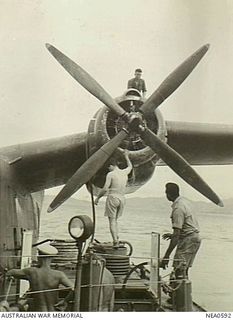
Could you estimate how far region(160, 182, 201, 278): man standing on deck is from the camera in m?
1.62

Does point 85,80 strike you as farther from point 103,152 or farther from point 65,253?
point 65,253

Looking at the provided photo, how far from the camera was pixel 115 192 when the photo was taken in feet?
5.31

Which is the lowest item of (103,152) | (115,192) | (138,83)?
(115,192)

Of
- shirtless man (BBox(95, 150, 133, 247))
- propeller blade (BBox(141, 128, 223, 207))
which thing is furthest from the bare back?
propeller blade (BBox(141, 128, 223, 207))

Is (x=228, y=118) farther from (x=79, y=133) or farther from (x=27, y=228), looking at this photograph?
(x=27, y=228)

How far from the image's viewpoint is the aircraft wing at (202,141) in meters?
1.64

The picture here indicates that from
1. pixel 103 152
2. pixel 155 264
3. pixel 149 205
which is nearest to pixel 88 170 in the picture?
pixel 103 152

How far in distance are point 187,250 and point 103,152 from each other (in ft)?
1.19

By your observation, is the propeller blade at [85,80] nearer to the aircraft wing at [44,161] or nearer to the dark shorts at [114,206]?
the aircraft wing at [44,161]

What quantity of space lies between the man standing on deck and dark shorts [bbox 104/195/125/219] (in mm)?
138

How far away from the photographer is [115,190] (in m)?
1.62

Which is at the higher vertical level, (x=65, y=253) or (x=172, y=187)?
(x=172, y=187)

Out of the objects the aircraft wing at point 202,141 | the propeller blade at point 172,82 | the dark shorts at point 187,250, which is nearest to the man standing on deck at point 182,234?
the dark shorts at point 187,250

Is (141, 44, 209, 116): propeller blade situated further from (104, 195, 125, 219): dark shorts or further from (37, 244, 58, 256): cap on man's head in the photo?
(37, 244, 58, 256): cap on man's head
